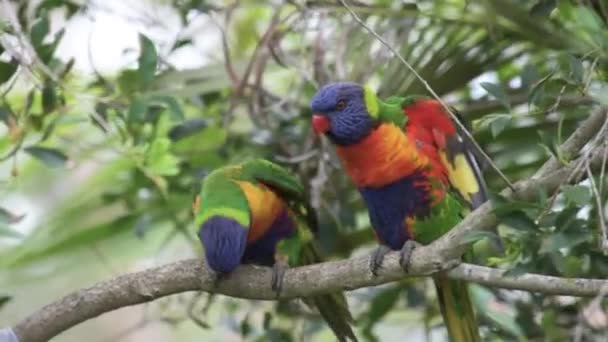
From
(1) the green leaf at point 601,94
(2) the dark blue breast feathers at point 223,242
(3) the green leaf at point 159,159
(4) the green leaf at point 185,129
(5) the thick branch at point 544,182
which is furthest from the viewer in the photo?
(4) the green leaf at point 185,129

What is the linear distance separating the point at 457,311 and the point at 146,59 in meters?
0.76

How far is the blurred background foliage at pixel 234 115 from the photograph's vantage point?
1973mm

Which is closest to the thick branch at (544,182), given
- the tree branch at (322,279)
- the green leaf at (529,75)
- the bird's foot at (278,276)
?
the tree branch at (322,279)

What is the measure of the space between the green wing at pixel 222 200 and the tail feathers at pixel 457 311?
0.40 meters

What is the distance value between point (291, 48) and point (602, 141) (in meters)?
1.13

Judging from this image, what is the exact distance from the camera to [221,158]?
8.10 feet

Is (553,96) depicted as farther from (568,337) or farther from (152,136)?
(152,136)

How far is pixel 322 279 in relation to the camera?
5.45 ft

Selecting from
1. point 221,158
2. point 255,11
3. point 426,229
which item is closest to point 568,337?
point 426,229

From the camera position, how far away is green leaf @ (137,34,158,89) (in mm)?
1985

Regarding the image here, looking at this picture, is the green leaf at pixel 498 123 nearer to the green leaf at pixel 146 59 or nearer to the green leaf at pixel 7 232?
the green leaf at pixel 146 59

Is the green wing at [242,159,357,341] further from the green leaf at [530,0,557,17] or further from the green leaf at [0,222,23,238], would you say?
the green leaf at [530,0,557,17]

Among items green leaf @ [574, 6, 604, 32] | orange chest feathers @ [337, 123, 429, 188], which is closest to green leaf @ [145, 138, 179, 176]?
orange chest feathers @ [337, 123, 429, 188]

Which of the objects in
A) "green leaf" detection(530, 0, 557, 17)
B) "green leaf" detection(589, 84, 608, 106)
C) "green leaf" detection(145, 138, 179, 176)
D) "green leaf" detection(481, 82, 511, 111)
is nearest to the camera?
"green leaf" detection(589, 84, 608, 106)
